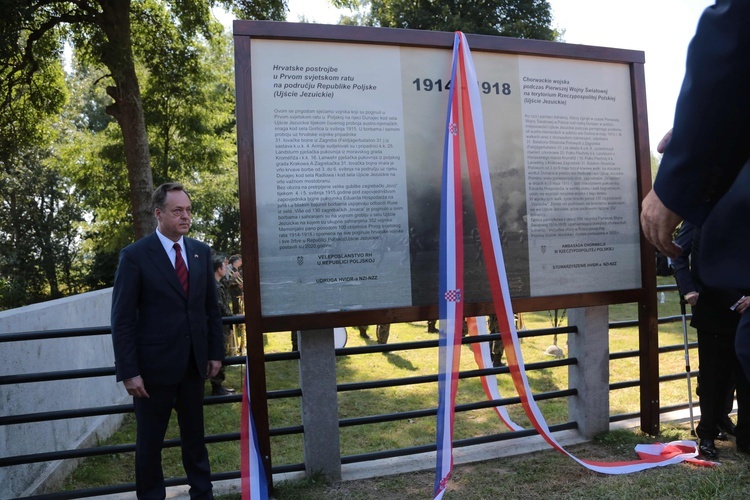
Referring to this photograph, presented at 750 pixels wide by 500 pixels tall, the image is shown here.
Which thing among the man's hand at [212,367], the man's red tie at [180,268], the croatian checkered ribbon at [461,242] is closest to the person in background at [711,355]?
the croatian checkered ribbon at [461,242]

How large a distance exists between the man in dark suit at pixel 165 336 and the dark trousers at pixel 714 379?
12.1ft

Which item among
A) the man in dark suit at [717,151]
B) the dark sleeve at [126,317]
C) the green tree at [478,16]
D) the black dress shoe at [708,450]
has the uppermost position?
the green tree at [478,16]

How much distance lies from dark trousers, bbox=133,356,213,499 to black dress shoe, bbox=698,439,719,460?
371cm

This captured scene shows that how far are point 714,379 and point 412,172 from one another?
9.42ft

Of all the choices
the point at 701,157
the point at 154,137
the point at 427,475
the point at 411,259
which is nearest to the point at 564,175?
the point at 411,259

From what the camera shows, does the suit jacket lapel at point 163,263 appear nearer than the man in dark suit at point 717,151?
No

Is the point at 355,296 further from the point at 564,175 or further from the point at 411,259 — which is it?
the point at 564,175

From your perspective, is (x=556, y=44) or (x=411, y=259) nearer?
(x=411, y=259)

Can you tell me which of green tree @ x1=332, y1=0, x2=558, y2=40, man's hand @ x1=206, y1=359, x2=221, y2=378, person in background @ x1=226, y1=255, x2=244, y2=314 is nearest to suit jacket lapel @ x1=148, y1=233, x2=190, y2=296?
man's hand @ x1=206, y1=359, x2=221, y2=378

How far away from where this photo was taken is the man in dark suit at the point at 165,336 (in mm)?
3678

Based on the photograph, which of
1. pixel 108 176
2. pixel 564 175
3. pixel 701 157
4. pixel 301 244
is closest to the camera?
pixel 701 157

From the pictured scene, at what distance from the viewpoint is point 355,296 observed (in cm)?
435

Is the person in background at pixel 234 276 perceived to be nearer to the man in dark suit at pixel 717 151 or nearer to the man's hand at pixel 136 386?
the man's hand at pixel 136 386

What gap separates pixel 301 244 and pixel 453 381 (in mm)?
1395
